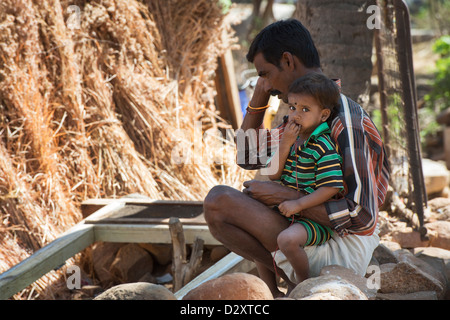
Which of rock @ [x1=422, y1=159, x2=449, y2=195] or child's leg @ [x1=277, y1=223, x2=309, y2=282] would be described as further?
rock @ [x1=422, y1=159, x2=449, y2=195]

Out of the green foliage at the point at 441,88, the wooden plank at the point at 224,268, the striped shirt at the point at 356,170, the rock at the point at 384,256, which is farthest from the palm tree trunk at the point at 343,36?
the green foliage at the point at 441,88

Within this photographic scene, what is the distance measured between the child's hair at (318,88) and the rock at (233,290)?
829mm

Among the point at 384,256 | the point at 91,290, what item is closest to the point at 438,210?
the point at 384,256

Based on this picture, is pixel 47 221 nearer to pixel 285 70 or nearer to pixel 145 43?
pixel 145 43

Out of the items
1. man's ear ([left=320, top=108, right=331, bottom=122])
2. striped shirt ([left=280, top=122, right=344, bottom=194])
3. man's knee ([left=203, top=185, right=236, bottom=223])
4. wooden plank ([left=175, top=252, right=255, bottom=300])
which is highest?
man's ear ([left=320, top=108, right=331, bottom=122])

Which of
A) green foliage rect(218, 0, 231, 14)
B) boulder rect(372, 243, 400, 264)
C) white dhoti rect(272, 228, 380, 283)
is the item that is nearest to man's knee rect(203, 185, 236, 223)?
white dhoti rect(272, 228, 380, 283)

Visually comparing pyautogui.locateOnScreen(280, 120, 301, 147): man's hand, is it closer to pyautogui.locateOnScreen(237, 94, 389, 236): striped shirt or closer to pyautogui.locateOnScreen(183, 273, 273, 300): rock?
pyautogui.locateOnScreen(237, 94, 389, 236): striped shirt

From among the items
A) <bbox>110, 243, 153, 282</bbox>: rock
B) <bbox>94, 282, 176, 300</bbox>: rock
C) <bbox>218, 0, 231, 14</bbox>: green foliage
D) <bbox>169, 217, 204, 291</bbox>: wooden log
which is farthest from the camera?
<bbox>218, 0, 231, 14</bbox>: green foliage

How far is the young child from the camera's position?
2387mm

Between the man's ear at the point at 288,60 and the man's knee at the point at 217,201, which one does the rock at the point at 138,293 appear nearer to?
the man's knee at the point at 217,201

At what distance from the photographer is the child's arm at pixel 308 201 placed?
2.38 m

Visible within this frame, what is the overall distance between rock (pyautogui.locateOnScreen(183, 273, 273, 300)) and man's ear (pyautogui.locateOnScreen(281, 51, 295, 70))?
1.03 m

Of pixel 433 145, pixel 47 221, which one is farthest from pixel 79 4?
pixel 433 145

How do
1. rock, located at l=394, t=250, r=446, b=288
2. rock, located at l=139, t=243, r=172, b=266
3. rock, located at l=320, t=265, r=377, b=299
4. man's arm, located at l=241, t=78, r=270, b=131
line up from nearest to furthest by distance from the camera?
rock, located at l=320, t=265, r=377, b=299 → man's arm, located at l=241, t=78, r=270, b=131 → rock, located at l=394, t=250, r=446, b=288 → rock, located at l=139, t=243, r=172, b=266
